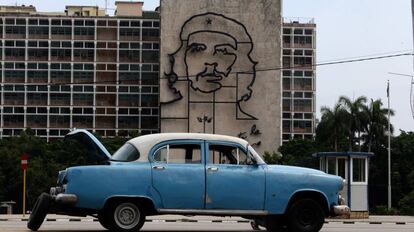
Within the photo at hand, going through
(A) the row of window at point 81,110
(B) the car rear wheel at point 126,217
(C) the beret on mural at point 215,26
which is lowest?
(B) the car rear wheel at point 126,217

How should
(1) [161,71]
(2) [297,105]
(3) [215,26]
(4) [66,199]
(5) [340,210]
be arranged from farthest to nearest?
1. (2) [297,105]
2. (3) [215,26]
3. (1) [161,71]
4. (5) [340,210]
5. (4) [66,199]

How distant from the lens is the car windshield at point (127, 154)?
15773 millimetres

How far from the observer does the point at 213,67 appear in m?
120

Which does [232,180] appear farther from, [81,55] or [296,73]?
[296,73]

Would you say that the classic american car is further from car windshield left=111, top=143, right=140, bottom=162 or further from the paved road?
the paved road

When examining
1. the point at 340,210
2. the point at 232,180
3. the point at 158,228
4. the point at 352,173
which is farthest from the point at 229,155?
the point at 352,173

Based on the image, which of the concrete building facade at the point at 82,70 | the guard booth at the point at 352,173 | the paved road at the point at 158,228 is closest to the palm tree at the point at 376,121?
the concrete building facade at the point at 82,70

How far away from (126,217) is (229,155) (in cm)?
222

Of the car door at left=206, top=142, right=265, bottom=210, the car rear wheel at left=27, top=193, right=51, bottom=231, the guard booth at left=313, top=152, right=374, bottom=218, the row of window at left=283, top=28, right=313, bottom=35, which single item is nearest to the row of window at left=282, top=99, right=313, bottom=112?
the row of window at left=283, top=28, right=313, bottom=35

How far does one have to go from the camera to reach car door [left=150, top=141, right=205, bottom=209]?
51.1 feet

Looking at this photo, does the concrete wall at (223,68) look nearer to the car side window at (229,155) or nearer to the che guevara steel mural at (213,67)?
the che guevara steel mural at (213,67)

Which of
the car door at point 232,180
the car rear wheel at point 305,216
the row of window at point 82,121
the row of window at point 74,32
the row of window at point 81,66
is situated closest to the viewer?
the car door at point 232,180

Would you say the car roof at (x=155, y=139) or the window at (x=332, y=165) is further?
the window at (x=332, y=165)

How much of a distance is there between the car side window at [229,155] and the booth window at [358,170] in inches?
726
